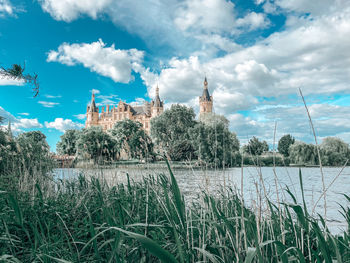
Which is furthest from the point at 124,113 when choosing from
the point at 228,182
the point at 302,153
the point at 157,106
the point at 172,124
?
the point at 228,182

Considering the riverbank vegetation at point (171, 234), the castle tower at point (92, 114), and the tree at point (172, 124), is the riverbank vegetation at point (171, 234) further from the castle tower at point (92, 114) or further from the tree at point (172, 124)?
the castle tower at point (92, 114)

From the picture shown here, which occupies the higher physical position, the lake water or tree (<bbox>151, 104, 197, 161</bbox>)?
tree (<bbox>151, 104, 197, 161</bbox>)

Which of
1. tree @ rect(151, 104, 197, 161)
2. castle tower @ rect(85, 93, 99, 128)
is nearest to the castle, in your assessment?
castle tower @ rect(85, 93, 99, 128)

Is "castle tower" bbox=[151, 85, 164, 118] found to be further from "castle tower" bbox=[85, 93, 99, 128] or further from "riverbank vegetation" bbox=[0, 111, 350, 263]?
"riverbank vegetation" bbox=[0, 111, 350, 263]

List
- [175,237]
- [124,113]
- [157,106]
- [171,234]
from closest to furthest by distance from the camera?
[175,237]
[171,234]
[157,106]
[124,113]

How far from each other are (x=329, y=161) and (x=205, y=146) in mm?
20007

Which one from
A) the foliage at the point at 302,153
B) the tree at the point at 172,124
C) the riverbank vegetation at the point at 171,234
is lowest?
the riverbank vegetation at the point at 171,234

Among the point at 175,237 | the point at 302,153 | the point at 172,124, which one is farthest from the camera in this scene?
the point at 172,124

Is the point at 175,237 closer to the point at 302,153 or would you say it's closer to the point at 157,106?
the point at 302,153

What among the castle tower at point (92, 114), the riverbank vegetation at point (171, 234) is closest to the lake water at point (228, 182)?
the riverbank vegetation at point (171, 234)

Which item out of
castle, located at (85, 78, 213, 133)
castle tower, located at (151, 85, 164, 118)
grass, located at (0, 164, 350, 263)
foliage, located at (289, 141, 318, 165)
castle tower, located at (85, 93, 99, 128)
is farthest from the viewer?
castle tower, located at (85, 93, 99, 128)

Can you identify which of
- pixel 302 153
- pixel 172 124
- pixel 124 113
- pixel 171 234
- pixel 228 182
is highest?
pixel 124 113

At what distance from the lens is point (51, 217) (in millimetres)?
2889

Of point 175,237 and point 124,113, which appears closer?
point 175,237
